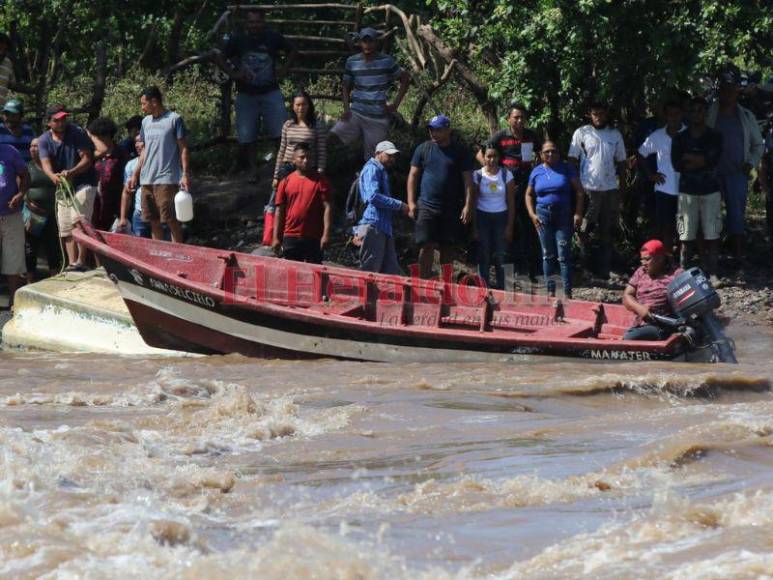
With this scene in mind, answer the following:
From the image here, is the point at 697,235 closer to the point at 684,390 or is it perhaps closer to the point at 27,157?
the point at 684,390

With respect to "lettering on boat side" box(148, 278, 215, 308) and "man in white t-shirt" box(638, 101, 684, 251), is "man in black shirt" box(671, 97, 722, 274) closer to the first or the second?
"man in white t-shirt" box(638, 101, 684, 251)

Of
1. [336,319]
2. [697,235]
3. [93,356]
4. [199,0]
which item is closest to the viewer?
[336,319]

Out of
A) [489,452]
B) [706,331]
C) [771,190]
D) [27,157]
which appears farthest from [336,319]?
[771,190]

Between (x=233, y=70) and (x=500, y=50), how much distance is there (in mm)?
2954

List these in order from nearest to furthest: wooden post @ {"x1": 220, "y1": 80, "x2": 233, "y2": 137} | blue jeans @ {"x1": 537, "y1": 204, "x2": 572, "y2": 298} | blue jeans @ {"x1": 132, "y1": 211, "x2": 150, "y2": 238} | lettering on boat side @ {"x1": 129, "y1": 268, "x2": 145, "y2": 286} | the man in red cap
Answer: the man in red cap, lettering on boat side @ {"x1": 129, "y1": 268, "x2": 145, "y2": 286}, blue jeans @ {"x1": 537, "y1": 204, "x2": 572, "y2": 298}, blue jeans @ {"x1": 132, "y1": 211, "x2": 150, "y2": 238}, wooden post @ {"x1": 220, "y1": 80, "x2": 233, "y2": 137}

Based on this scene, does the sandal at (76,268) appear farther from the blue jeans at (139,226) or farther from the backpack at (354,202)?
the backpack at (354,202)

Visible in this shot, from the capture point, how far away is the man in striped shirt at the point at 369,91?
46.3 feet

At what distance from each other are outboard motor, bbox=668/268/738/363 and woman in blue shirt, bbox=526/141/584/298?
255 centimetres

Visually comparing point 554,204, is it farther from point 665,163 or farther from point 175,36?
point 175,36

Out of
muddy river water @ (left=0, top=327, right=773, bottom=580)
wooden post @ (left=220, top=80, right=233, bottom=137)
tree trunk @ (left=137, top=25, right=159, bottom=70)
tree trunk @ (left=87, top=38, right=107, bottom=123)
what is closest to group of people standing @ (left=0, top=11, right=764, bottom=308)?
wooden post @ (left=220, top=80, right=233, bottom=137)

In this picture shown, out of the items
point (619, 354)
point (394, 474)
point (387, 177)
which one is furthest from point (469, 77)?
point (394, 474)

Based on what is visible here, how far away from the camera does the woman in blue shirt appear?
1336 cm

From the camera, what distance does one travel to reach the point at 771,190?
15.7 meters

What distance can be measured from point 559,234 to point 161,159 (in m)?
3.93
